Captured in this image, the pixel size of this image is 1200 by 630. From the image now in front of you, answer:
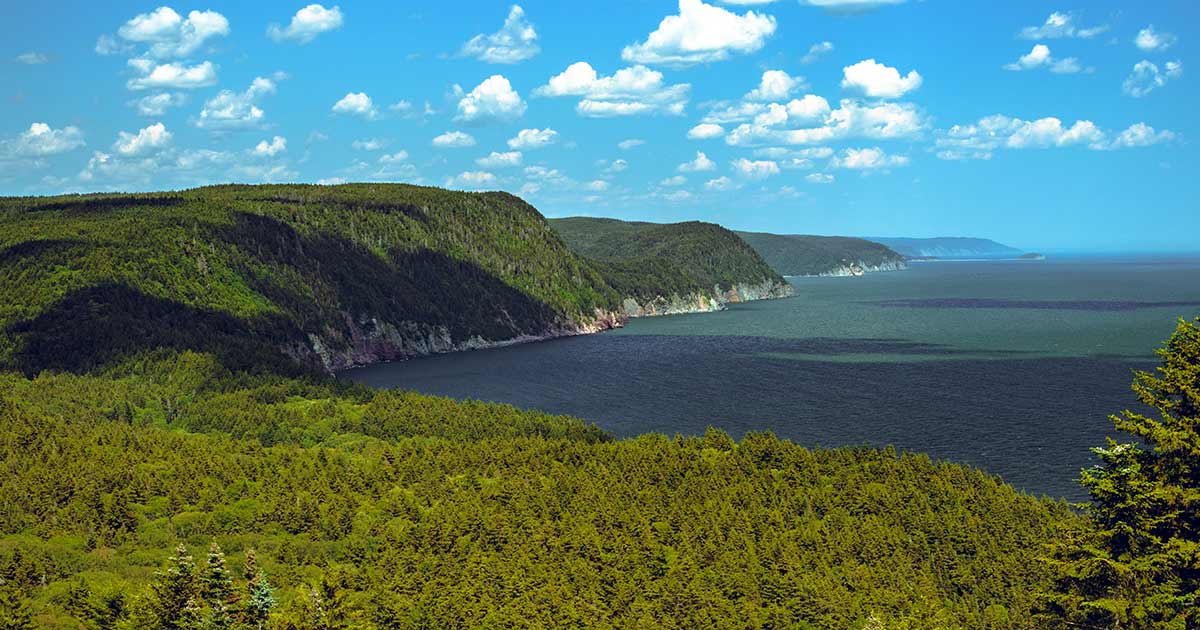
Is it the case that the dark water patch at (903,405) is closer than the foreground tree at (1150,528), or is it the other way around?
the foreground tree at (1150,528)

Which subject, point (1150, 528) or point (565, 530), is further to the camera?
point (565, 530)

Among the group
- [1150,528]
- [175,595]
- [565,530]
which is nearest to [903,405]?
[565,530]

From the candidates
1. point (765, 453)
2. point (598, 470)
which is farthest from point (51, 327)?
point (765, 453)

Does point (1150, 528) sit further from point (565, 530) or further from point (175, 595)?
point (565, 530)

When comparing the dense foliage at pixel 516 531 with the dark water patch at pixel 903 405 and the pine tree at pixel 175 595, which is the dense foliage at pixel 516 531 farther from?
the dark water patch at pixel 903 405

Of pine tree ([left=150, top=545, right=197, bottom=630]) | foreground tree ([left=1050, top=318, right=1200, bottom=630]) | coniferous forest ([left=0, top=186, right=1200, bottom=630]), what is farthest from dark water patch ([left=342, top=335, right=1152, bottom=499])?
pine tree ([left=150, top=545, right=197, bottom=630])

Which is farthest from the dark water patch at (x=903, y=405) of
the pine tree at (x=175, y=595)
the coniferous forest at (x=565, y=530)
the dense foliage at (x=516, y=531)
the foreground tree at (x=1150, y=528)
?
the pine tree at (x=175, y=595)
